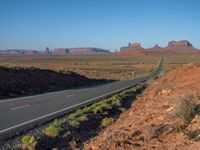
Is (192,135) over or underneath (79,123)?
over

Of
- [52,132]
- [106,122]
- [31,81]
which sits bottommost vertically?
[31,81]

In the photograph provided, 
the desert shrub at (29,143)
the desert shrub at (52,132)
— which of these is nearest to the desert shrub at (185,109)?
the desert shrub at (52,132)

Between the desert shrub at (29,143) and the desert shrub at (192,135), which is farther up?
the desert shrub at (192,135)

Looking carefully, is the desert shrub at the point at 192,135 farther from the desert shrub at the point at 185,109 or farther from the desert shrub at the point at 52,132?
the desert shrub at the point at 52,132

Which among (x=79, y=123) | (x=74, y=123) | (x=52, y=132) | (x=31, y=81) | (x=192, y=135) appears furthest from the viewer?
(x=31, y=81)

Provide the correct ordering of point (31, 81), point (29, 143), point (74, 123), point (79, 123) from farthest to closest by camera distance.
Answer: point (31, 81) → point (79, 123) → point (74, 123) → point (29, 143)

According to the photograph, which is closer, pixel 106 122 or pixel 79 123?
pixel 79 123

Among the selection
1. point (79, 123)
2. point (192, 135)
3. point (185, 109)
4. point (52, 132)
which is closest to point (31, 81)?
point (79, 123)

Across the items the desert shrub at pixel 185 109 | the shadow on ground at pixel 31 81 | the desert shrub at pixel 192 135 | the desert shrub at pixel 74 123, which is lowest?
the shadow on ground at pixel 31 81

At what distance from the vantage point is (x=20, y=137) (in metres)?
11.0

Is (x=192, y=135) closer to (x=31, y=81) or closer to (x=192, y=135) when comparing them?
(x=192, y=135)

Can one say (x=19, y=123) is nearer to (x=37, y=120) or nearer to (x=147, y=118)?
(x=37, y=120)

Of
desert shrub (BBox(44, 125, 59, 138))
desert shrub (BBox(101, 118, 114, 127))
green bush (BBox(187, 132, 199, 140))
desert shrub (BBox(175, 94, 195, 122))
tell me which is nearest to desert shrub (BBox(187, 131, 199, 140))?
green bush (BBox(187, 132, 199, 140))

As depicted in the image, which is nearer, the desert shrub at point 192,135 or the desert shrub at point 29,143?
the desert shrub at point 192,135
